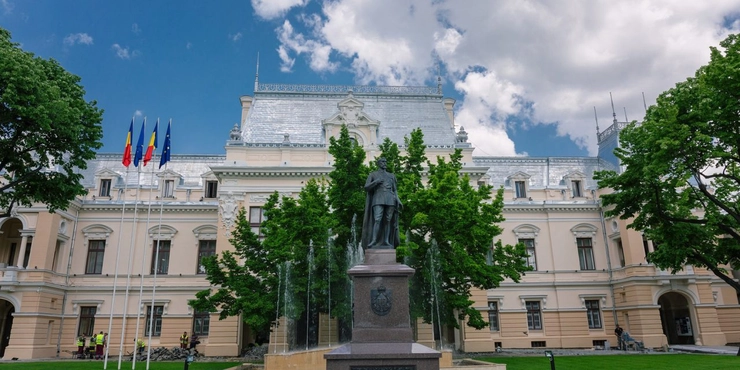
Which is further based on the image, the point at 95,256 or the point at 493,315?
the point at 493,315

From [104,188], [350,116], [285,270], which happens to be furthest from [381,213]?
[104,188]

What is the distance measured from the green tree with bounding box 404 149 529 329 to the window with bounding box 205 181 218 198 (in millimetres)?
18375

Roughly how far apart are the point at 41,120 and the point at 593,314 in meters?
33.6

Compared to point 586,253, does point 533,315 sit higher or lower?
lower

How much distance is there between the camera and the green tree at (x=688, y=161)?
663 inches

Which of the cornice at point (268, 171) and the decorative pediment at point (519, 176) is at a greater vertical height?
the decorative pediment at point (519, 176)

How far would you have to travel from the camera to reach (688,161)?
18047 mm

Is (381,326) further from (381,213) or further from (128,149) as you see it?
(128,149)

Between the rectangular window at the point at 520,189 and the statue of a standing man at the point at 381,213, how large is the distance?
26507 mm

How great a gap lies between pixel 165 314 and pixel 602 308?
29051 millimetres

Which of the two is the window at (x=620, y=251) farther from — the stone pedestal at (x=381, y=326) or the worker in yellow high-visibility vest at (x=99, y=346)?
the worker in yellow high-visibility vest at (x=99, y=346)

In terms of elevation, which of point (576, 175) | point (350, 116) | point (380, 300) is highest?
point (350, 116)

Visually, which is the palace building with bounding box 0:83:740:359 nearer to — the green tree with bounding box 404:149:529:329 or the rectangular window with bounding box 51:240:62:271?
the rectangular window with bounding box 51:240:62:271

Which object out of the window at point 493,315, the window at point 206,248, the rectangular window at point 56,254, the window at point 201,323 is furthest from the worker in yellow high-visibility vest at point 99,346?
the window at point 493,315
